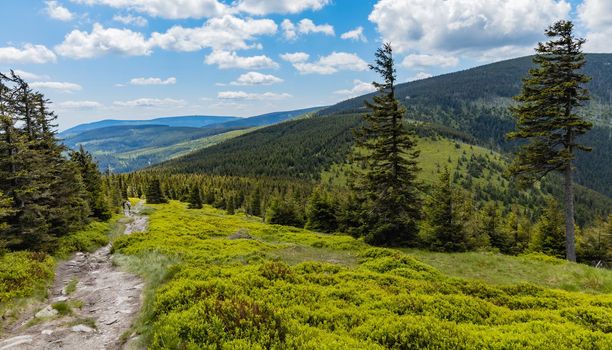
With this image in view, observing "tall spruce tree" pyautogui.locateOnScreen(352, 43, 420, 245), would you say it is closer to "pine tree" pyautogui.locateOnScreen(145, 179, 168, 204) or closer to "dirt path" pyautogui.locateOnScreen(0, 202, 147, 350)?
"dirt path" pyautogui.locateOnScreen(0, 202, 147, 350)

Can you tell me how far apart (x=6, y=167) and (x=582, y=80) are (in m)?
40.6

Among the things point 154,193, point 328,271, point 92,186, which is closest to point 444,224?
point 328,271

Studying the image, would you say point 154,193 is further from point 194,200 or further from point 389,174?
point 389,174

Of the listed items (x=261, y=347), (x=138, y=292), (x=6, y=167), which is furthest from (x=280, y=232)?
(x=261, y=347)

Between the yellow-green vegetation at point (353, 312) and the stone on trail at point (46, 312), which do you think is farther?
the stone on trail at point (46, 312)

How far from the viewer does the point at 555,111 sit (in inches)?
961

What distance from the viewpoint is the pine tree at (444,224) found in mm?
27703

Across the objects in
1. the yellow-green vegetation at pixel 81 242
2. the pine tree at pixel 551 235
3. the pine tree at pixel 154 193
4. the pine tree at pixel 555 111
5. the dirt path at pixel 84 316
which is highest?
the pine tree at pixel 555 111

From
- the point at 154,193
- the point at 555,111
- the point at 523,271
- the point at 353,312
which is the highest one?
the point at 555,111

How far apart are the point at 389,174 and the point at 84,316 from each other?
21.7 metres

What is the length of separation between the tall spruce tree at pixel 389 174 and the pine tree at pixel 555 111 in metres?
8.38

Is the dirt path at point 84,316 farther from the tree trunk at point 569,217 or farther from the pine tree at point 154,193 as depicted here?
the pine tree at point 154,193

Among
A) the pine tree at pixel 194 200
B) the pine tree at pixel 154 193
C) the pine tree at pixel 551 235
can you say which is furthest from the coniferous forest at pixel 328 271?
the pine tree at pixel 154 193

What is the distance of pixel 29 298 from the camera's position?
14133mm
